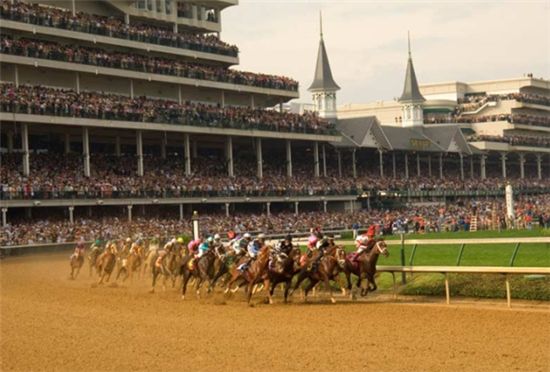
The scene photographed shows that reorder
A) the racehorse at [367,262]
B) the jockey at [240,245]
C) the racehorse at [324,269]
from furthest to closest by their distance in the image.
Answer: the jockey at [240,245]
the racehorse at [324,269]
the racehorse at [367,262]

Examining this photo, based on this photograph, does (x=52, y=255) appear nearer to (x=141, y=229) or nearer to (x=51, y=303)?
(x=141, y=229)

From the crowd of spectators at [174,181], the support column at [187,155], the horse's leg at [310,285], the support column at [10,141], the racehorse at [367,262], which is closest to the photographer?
the racehorse at [367,262]

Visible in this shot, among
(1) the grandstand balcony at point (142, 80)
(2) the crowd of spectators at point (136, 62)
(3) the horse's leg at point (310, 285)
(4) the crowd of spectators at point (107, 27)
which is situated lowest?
(3) the horse's leg at point (310, 285)

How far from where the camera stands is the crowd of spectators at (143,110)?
4178 cm

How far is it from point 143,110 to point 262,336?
32.6 metres

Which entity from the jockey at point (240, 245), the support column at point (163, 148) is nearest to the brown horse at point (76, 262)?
the jockey at point (240, 245)

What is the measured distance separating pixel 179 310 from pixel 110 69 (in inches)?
1145

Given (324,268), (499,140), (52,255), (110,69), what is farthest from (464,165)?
(324,268)

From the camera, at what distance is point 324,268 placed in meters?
21.1

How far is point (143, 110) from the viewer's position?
47094 millimetres

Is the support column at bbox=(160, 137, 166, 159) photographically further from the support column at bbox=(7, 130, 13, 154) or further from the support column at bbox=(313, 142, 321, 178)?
the support column at bbox=(313, 142, 321, 178)

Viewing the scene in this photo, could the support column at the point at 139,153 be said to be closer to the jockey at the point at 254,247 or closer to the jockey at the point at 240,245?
the jockey at the point at 240,245

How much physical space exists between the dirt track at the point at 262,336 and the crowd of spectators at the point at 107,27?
24486 millimetres

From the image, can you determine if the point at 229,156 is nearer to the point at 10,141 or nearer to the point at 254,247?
the point at 10,141
